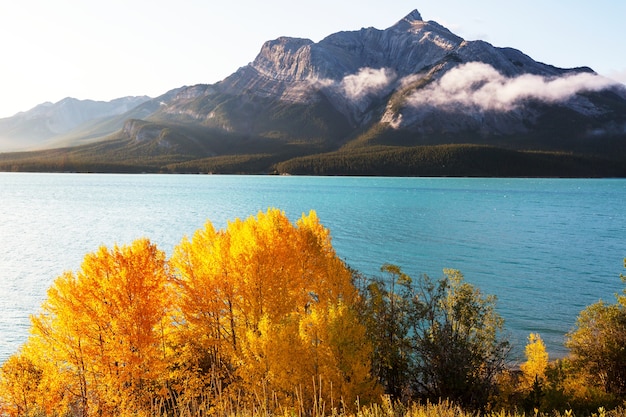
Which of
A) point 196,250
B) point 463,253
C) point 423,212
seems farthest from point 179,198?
point 196,250

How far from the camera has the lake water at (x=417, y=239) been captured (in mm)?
54812

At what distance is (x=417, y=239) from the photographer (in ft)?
319

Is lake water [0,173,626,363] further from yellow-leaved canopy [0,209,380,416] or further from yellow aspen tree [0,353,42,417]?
yellow-leaved canopy [0,209,380,416]

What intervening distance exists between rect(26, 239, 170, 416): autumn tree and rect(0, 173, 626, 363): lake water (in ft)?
49.7

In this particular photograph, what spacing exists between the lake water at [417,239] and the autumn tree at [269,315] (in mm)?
20295

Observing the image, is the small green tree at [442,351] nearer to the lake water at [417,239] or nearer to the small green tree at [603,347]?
the small green tree at [603,347]

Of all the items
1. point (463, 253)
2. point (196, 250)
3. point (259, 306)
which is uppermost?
point (196, 250)

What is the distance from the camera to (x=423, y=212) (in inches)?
5664

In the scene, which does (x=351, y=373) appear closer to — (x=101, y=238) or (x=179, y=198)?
(x=101, y=238)

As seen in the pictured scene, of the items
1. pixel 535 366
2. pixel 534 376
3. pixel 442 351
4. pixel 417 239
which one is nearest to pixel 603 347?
pixel 535 366

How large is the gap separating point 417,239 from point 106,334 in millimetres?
76987

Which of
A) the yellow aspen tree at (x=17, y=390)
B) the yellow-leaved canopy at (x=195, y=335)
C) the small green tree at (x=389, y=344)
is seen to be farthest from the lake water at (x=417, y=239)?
the small green tree at (x=389, y=344)

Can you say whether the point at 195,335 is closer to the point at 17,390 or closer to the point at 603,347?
the point at 17,390

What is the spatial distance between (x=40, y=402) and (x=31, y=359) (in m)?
3.21
